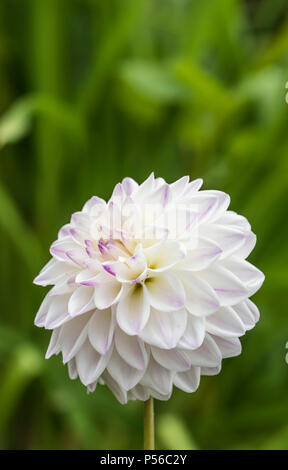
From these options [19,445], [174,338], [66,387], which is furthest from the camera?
[19,445]

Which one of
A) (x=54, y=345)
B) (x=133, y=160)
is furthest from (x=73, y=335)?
(x=133, y=160)

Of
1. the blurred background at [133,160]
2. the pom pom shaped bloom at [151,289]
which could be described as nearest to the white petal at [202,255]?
the pom pom shaped bloom at [151,289]

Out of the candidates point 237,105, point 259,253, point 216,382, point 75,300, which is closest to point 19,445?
point 216,382

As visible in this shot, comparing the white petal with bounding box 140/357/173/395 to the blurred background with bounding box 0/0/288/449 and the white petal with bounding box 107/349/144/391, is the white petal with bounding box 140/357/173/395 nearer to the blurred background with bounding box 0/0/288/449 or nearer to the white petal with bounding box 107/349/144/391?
the white petal with bounding box 107/349/144/391

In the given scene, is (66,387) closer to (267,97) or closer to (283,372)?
(283,372)

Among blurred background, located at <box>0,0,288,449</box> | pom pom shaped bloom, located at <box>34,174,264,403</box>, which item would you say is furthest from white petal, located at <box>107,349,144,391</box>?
blurred background, located at <box>0,0,288,449</box>

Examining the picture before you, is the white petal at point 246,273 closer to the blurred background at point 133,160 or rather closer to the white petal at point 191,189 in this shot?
the white petal at point 191,189
